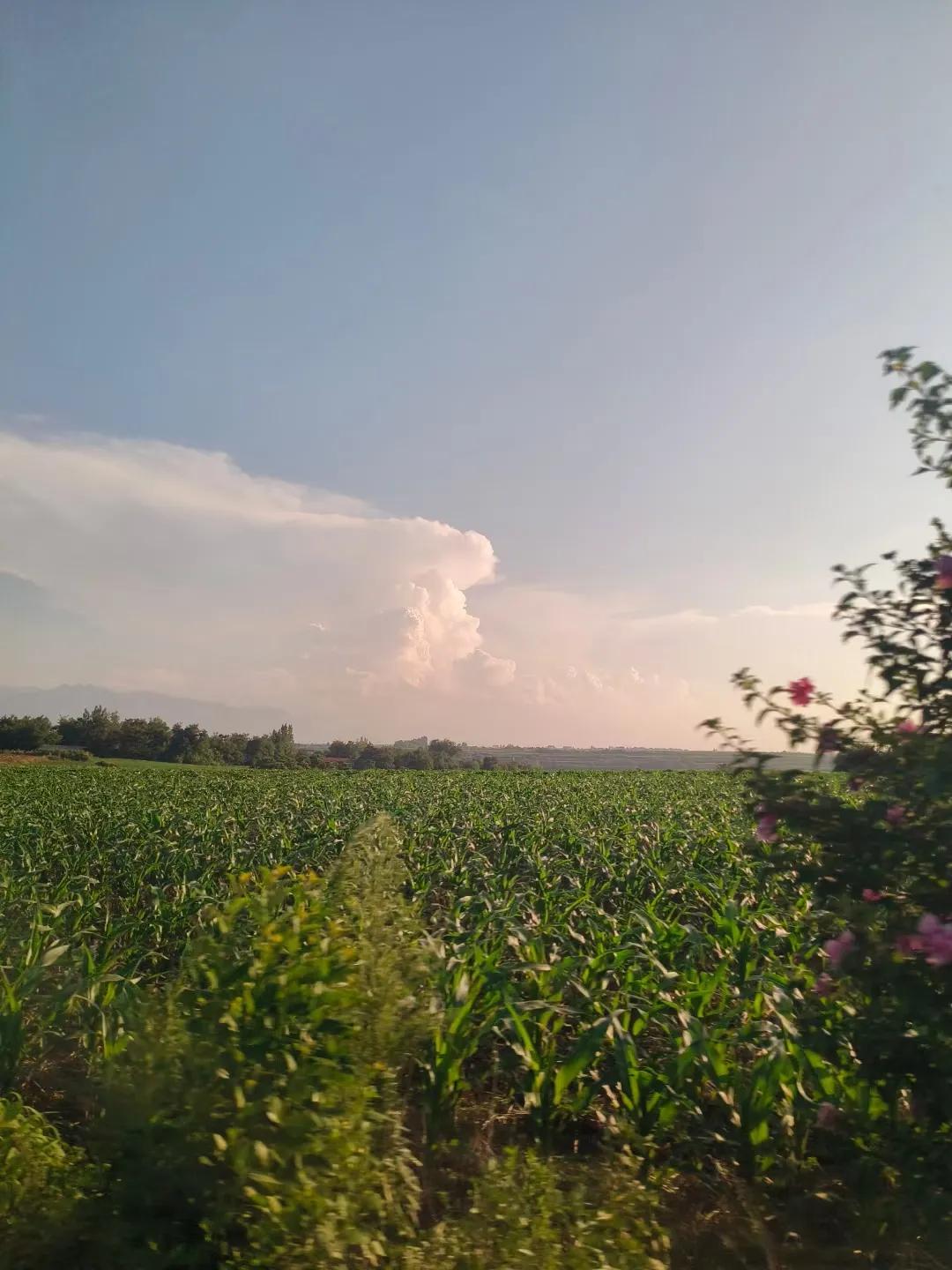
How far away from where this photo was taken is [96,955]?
748 centimetres

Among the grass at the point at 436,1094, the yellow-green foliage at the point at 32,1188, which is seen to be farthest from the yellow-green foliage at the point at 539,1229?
the yellow-green foliage at the point at 32,1188

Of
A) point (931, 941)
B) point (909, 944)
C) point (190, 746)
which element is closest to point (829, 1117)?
point (909, 944)

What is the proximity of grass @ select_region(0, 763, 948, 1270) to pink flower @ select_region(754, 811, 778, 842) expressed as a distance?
102mm

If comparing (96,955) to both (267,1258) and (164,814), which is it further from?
(164,814)

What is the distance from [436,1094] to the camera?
4230 mm

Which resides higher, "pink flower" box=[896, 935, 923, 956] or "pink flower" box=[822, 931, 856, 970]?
"pink flower" box=[896, 935, 923, 956]

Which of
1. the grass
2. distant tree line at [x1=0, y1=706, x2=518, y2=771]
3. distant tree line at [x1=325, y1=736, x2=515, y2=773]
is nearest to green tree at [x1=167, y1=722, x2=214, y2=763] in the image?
distant tree line at [x1=0, y1=706, x2=518, y2=771]

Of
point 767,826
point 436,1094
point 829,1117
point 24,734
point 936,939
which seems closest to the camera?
point 936,939

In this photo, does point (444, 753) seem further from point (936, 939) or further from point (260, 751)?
point (936, 939)

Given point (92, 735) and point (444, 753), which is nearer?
point (92, 735)

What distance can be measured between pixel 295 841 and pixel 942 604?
12257 mm

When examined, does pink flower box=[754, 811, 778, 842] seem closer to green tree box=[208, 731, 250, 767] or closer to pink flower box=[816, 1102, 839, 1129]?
pink flower box=[816, 1102, 839, 1129]

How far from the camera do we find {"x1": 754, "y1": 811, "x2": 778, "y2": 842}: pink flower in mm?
3205

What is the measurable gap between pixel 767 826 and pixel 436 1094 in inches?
99.4
